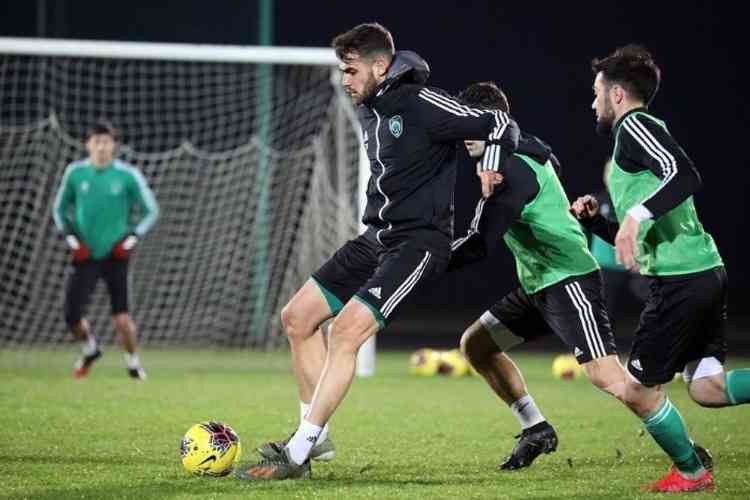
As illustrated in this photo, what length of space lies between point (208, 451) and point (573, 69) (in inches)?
903

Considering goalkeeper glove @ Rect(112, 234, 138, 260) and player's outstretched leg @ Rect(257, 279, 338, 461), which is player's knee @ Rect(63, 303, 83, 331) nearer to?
goalkeeper glove @ Rect(112, 234, 138, 260)

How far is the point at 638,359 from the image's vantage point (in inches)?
241

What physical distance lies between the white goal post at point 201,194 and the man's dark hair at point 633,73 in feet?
24.6

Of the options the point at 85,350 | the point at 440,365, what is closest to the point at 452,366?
the point at 440,365

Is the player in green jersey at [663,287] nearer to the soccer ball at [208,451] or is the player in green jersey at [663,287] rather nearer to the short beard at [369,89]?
the short beard at [369,89]

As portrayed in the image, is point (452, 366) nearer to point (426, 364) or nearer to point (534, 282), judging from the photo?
point (426, 364)

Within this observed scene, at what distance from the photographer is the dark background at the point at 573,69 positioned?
26.9 metres

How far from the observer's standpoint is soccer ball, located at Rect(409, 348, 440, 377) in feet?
43.9

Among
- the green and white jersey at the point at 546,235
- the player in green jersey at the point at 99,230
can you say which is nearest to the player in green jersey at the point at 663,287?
Result: the green and white jersey at the point at 546,235

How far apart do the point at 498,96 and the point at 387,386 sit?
5385mm

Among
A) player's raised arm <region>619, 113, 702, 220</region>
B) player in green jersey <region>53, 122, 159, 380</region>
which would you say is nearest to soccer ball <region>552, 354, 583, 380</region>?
player in green jersey <region>53, 122, 159, 380</region>

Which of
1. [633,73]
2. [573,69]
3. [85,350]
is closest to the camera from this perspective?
[633,73]

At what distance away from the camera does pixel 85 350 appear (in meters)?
12.4

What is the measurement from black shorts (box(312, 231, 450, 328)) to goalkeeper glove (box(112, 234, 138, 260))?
5.98 meters
